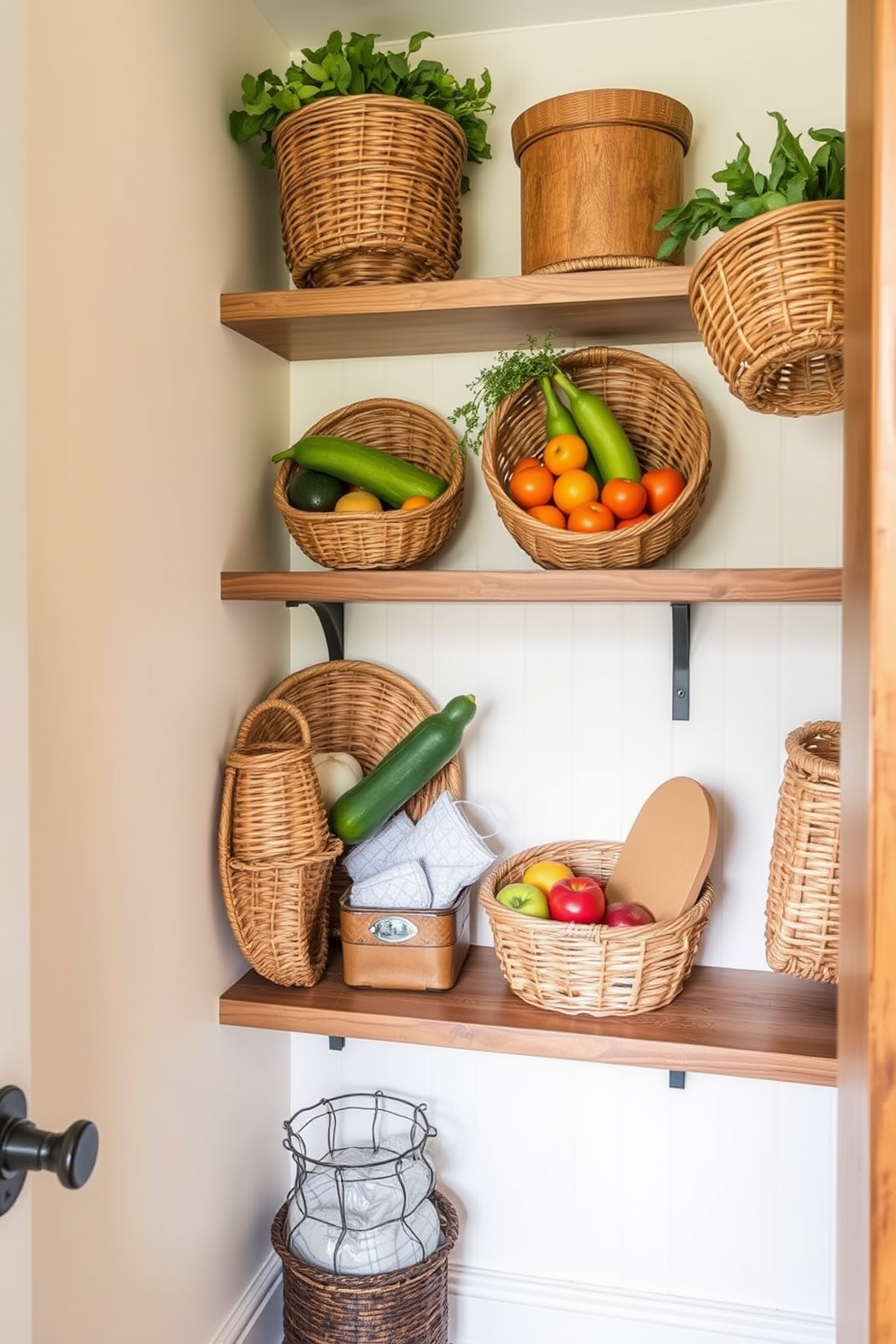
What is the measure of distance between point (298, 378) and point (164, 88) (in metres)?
0.56

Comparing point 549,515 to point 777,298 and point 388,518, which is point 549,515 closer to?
point 388,518

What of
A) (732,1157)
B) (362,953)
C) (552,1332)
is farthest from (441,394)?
(552,1332)

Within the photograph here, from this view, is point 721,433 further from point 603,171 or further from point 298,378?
point 298,378

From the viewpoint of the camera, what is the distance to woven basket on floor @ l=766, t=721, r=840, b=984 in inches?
54.7

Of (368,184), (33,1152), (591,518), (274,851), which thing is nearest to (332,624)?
(274,851)

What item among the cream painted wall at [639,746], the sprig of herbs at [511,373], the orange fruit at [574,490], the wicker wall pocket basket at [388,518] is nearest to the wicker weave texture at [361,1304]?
the cream painted wall at [639,746]

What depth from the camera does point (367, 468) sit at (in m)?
1.67

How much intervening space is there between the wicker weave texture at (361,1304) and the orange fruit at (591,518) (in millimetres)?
1128

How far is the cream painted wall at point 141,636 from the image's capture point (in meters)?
1.20

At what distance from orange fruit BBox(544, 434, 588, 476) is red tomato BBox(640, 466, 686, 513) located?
0.10 meters

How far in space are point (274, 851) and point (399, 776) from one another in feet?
0.74

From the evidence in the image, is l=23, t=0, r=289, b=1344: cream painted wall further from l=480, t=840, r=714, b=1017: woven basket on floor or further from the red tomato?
the red tomato

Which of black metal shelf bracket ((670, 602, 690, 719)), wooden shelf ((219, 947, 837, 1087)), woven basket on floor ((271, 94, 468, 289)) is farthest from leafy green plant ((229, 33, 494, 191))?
wooden shelf ((219, 947, 837, 1087))

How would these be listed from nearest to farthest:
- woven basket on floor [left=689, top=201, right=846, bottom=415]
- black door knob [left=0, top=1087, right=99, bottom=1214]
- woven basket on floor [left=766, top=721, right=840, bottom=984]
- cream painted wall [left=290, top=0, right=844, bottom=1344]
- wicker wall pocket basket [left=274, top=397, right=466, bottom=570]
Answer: black door knob [left=0, top=1087, right=99, bottom=1214] → woven basket on floor [left=689, top=201, right=846, bottom=415] → woven basket on floor [left=766, top=721, right=840, bottom=984] → wicker wall pocket basket [left=274, top=397, right=466, bottom=570] → cream painted wall [left=290, top=0, right=844, bottom=1344]
